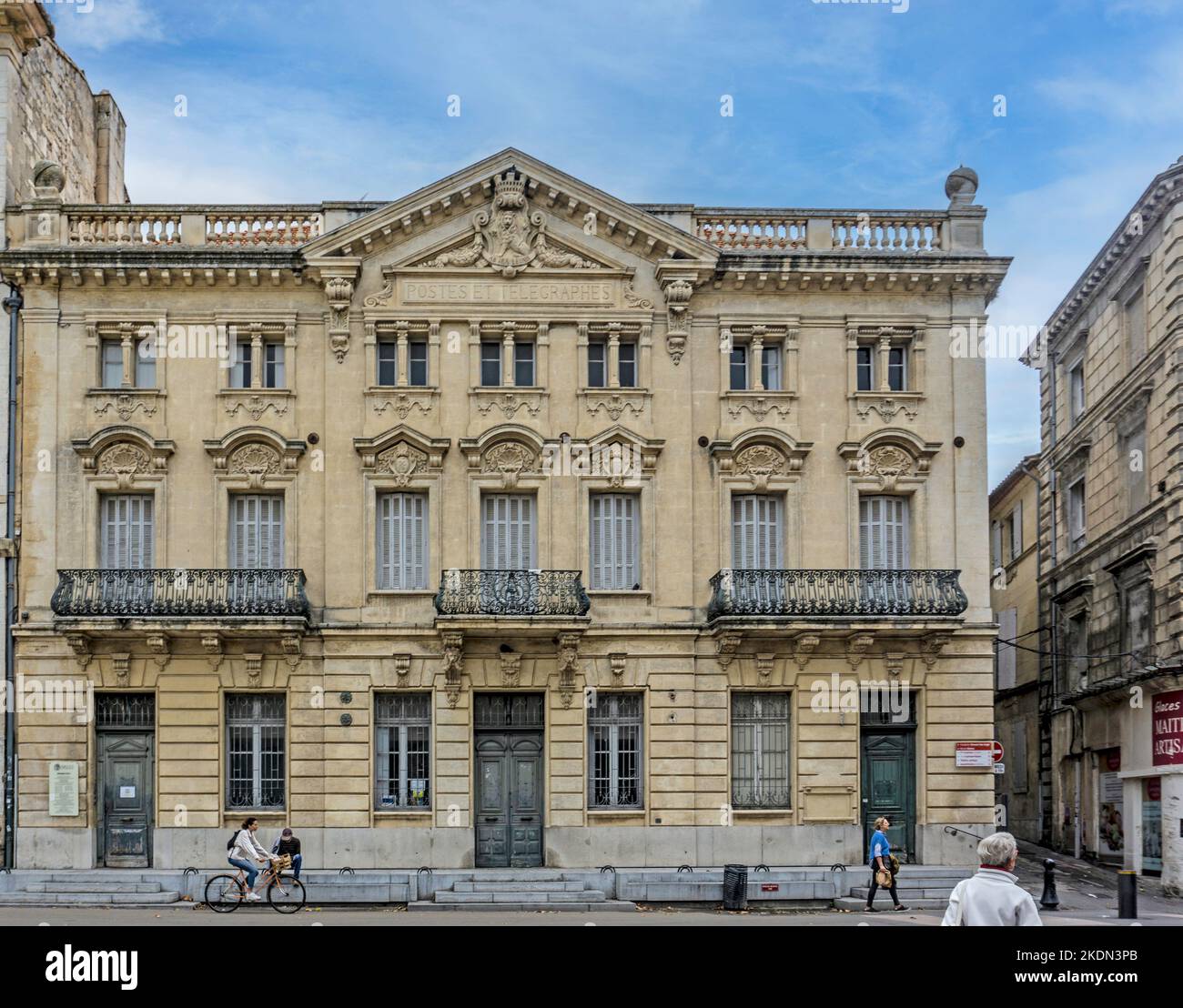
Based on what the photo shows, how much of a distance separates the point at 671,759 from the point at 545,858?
3238 mm

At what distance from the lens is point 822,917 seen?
83.8ft

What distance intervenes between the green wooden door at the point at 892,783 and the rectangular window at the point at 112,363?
57.0ft

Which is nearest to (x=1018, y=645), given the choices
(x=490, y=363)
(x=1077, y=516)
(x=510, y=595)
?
(x=1077, y=516)

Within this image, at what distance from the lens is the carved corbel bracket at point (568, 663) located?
29688 millimetres

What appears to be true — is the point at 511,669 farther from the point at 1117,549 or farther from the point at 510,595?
the point at 1117,549

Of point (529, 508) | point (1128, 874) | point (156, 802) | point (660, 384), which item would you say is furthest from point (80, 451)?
point (1128, 874)

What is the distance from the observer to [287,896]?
85.0 ft

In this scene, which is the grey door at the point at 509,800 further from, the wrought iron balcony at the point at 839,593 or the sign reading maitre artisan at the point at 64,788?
the sign reading maitre artisan at the point at 64,788

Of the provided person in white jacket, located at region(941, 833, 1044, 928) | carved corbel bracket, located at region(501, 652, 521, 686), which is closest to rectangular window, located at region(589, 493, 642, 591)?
carved corbel bracket, located at region(501, 652, 521, 686)

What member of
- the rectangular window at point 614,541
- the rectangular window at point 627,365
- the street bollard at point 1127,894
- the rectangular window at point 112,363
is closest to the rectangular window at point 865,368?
the rectangular window at point 627,365
